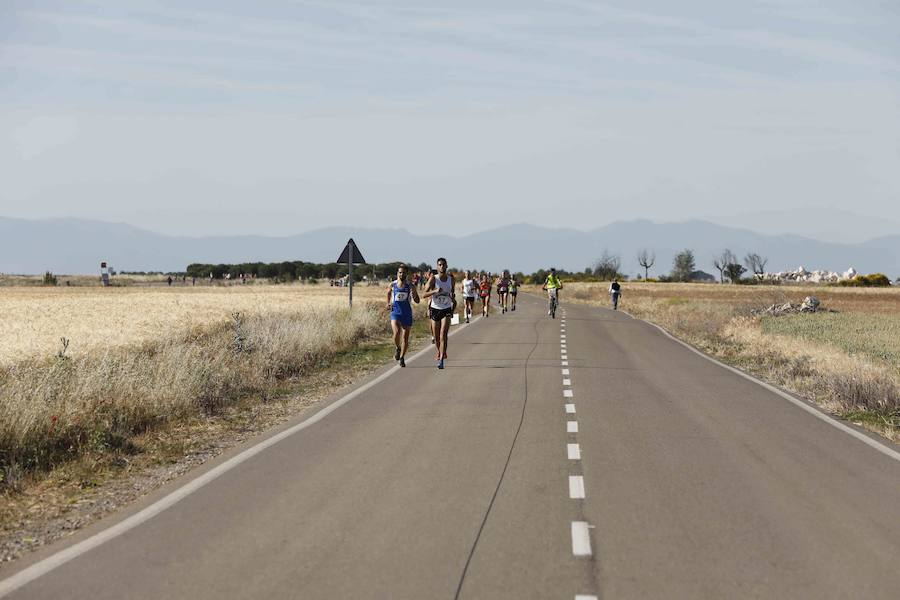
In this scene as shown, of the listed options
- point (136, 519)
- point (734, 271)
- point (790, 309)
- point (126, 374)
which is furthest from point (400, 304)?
point (734, 271)

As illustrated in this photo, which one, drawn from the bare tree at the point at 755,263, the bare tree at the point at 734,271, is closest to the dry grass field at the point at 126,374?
the bare tree at the point at 734,271

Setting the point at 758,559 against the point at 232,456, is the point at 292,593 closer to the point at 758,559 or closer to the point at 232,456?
the point at 758,559

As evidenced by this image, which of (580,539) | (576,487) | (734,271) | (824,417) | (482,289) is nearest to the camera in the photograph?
(580,539)

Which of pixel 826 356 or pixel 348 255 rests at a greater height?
pixel 348 255

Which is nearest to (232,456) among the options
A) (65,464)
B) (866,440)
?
(65,464)

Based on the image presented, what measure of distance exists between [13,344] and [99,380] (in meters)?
11.5

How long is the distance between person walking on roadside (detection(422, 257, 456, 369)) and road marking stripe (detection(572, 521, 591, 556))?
11.7 m

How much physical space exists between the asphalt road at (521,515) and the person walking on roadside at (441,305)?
5668 millimetres

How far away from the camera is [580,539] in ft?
21.3

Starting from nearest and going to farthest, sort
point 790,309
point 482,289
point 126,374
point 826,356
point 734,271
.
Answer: point 126,374, point 826,356, point 482,289, point 790,309, point 734,271

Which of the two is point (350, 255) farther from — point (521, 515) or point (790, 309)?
point (790, 309)

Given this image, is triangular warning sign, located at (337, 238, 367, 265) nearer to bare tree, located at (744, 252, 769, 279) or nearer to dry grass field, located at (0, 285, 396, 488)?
dry grass field, located at (0, 285, 396, 488)

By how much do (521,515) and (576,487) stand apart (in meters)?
1.11

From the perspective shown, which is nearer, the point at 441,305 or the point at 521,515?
the point at 521,515
